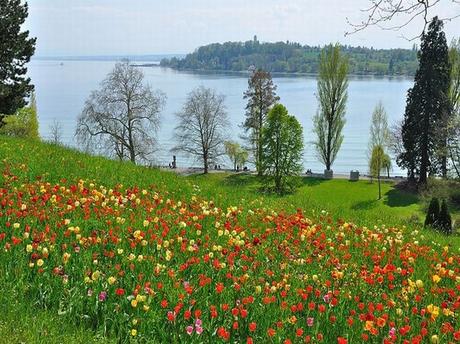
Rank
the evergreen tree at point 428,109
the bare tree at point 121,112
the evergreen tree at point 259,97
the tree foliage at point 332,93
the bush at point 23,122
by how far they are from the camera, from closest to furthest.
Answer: the bare tree at point 121,112
the evergreen tree at point 428,109
the bush at point 23,122
the tree foliage at point 332,93
the evergreen tree at point 259,97

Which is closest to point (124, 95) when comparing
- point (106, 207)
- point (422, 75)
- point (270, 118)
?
point (270, 118)

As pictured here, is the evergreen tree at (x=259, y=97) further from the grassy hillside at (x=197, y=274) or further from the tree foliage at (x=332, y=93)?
the grassy hillside at (x=197, y=274)

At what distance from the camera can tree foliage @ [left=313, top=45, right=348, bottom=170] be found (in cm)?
4509

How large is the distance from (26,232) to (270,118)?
107 ft

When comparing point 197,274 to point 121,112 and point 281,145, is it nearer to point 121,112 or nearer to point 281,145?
Result: point 281,145

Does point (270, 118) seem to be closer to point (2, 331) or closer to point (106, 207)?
point (106, 207)

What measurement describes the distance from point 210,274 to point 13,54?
1006 inches

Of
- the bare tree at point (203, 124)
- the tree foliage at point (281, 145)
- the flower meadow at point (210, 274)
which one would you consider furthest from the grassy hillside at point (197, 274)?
the bare tree at point (203, 124)

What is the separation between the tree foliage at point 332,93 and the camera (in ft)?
148

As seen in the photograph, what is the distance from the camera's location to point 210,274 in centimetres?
541

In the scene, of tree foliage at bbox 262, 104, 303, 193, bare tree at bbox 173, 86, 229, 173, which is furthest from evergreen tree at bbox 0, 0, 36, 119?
bare tree at bbox 173, 86, 229, 173

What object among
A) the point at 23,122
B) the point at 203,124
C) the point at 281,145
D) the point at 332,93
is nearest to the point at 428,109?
the point at 332,93

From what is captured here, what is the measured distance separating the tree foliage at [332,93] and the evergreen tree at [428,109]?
20.3 feet

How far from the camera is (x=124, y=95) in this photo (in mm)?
38625
